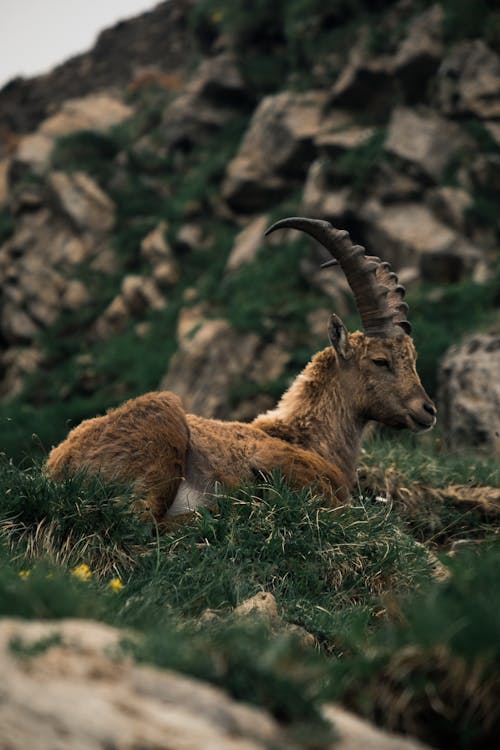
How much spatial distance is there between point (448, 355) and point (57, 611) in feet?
29.7

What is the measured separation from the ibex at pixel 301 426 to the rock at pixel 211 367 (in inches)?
298

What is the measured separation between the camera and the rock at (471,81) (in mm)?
17000

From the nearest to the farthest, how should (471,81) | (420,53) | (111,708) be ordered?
(111,708)
(471,81)
(420,53)

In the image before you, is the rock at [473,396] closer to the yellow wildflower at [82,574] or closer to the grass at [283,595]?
the grass at [283,595]

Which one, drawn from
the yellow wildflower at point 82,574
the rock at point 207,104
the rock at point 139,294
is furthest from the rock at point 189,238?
A: the yellow wildflower at point 82,574

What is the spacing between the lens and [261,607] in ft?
16.7

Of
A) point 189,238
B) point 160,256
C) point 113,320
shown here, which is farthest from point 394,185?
point 113,320

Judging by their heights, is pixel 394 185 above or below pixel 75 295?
below

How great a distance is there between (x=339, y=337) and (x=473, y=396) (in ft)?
11.1

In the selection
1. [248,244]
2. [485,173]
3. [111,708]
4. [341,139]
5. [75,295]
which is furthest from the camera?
[75,295]

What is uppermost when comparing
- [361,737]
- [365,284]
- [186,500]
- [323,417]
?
[361,737]

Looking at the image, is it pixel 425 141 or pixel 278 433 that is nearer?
pixel 278 433

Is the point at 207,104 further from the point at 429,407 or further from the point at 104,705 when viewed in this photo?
the point at 104,705

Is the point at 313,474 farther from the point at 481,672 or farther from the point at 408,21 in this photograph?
the point at 408,21
